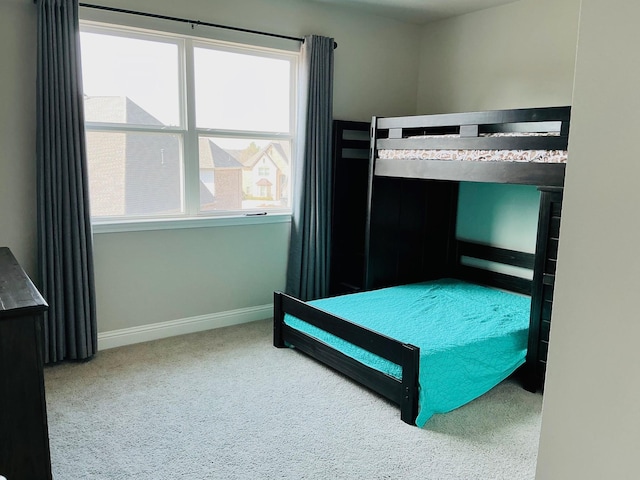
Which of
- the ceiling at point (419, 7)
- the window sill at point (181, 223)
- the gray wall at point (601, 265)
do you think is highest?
the ceiling at point (419, 7)

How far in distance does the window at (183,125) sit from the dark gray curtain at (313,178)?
0.19 metres

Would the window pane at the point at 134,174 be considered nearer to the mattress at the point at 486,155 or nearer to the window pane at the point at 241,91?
the window pane at the point at 241,91

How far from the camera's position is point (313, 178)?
4.01 m

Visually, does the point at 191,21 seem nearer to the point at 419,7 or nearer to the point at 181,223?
the point at 181,223

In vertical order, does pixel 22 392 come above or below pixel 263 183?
below

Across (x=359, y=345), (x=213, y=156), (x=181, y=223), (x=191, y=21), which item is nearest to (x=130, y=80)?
(x=191, y=21)

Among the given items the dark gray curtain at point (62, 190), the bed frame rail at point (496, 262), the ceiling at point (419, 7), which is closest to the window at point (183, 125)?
the dark gray curtain at point (62, 190)

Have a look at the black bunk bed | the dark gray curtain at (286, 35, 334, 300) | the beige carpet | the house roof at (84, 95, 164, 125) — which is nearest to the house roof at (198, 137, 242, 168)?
the house roof at (84, 95, 164, 125)

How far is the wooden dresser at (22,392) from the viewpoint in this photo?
161 cm

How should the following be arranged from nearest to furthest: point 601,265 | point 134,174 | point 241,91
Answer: point 601,265
point 134,174
point 241,91

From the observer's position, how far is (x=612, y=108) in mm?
698

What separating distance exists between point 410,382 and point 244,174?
213cm

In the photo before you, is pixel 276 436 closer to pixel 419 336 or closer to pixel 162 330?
pixel 419 336

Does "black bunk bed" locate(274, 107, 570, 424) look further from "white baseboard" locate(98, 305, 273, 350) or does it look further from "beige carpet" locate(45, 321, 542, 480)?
"white baseboard" locate(98, 305, 273, 350)
